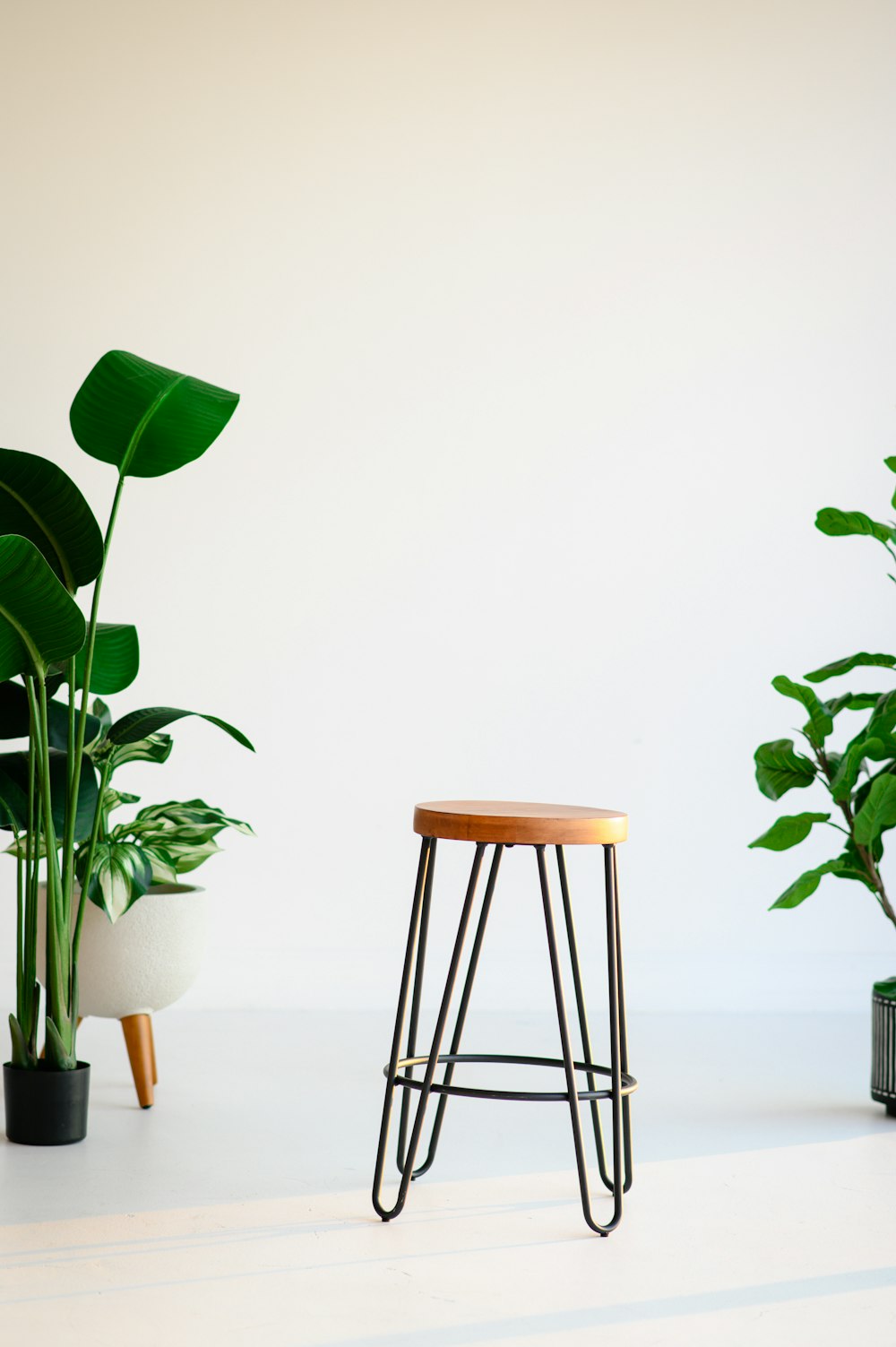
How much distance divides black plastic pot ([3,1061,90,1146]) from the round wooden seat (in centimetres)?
80

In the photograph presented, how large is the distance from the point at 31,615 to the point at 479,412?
5.42ft

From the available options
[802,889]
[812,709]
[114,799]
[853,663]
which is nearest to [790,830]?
[802,889]

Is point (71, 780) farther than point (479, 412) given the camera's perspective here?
No

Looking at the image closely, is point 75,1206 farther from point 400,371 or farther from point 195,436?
point 400,371

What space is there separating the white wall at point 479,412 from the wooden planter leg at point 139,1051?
2.82 ft

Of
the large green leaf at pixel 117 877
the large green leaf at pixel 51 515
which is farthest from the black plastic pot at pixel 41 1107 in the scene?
the large green leaf at pixel 51 515

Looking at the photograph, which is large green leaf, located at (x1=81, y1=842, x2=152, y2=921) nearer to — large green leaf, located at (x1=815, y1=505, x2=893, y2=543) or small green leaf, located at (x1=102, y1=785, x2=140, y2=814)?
small green leaf, located at (x1=102, y1=785, x2=140, y2=814)

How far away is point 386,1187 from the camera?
1.93 meters

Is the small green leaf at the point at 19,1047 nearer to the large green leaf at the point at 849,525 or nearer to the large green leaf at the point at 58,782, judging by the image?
the large green leaf at the point at 58,782

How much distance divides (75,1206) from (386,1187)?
1.43 feet

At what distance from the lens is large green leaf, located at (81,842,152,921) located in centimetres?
220

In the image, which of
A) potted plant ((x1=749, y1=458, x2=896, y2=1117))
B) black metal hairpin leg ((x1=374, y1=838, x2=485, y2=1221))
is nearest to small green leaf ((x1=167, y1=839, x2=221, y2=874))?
black metal hairpin leg ((x1=374, y1=838, x2=485, y2=1221))

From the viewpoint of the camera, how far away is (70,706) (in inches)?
85.5

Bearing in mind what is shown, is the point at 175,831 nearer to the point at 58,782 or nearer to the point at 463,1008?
the point at 58,782
